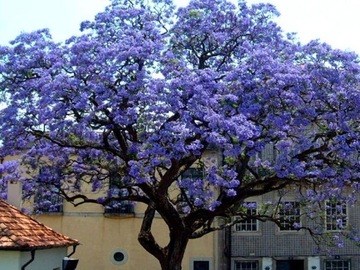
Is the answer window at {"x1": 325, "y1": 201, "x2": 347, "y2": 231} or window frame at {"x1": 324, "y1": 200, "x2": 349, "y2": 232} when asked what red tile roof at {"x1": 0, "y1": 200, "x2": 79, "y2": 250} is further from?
window at {"x1": 325, "y1": 201, "x2": 347, "y2": 231}

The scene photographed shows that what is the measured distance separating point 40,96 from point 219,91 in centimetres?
415

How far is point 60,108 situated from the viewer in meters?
14.0

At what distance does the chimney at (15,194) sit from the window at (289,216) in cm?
749

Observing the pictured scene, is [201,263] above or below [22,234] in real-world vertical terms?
below

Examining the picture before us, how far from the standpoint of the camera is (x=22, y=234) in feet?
44.7

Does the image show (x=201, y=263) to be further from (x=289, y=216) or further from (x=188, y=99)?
(x=188, y=99)

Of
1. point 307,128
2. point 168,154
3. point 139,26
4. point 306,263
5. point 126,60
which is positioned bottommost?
point 306,263

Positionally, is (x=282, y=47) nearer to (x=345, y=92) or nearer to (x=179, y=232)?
(x=345, y=92)

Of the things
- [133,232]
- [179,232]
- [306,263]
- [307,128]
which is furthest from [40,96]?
[306,263]

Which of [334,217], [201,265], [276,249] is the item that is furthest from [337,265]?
[201,265]

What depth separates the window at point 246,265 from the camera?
85.4 ft

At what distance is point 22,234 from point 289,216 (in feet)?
36.6

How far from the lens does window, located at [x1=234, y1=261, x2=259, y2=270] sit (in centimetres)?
2603

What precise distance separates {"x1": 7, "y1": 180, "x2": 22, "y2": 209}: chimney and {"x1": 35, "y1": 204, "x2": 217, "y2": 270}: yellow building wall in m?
8.18
